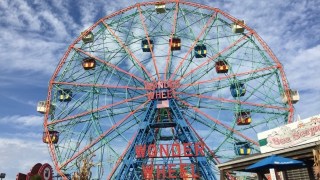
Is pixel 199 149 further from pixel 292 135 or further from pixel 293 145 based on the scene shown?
pixel 293 145

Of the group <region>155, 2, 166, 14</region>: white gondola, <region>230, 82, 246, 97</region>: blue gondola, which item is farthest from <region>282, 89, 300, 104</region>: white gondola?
<region>155, 2, 166, 14</region>: white gondola

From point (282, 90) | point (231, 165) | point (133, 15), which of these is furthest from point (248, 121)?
point (133, 15)

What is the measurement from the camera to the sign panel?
51.6ft

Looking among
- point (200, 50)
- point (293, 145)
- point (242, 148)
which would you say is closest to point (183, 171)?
point (242, 148)

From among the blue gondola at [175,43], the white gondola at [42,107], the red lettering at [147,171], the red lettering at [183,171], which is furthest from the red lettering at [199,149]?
the white gondola at [42,107]

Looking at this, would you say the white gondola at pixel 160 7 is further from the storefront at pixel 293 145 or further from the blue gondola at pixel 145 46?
the storefront at pixel 293 145

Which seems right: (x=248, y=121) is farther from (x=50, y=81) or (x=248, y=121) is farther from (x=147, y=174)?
(x=50, y=81)

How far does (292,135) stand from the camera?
16.6 m

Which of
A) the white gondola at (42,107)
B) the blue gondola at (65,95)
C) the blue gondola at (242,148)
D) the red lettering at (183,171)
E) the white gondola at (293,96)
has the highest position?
the blue gondola at (65,95)

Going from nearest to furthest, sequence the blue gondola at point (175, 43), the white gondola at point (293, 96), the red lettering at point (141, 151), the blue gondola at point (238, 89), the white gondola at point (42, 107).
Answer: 1. the red lettering at point (141, 151)
2. the white gondola at point (293, 96)
3. the blue gondola at point (238, 89)
4. the white gondola at point (42, 107)
5. the blue gondola at point (175, 43)

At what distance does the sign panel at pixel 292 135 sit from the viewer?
15.7 metres

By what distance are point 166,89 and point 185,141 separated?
4840 mm

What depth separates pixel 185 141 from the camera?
98.3ft

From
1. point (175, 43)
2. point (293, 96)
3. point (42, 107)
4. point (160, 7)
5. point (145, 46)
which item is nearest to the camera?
point (293, 96)
